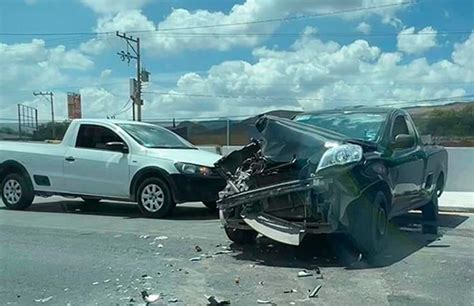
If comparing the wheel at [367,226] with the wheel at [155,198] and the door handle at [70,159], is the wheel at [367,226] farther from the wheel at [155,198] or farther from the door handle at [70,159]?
the door handle at [70,159]

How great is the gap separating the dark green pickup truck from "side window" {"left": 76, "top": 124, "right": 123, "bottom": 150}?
3.47 metres

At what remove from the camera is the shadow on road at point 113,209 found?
984cm

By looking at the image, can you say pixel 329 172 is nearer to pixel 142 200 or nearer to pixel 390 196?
pixel 390 196

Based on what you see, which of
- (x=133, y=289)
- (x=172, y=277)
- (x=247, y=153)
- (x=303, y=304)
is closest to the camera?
(x=303, y=304)

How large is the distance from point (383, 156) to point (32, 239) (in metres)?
4.74

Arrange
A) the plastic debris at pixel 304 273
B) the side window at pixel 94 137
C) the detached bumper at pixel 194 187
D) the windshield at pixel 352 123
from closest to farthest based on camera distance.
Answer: the plastic debris at pixel 304 273 < the windshield at pixel 352 123 < the detached bumper at pixel 194 187 < the side window at pixel 94 137

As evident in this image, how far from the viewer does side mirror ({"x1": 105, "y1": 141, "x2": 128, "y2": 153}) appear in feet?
32.3

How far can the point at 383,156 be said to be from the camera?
6.71 m

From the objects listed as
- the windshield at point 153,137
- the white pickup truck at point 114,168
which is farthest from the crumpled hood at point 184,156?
the windshield at point 153,137

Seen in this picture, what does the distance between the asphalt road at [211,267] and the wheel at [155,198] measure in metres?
0.64

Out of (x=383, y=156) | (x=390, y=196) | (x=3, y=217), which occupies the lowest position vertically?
(x=3, y=217)

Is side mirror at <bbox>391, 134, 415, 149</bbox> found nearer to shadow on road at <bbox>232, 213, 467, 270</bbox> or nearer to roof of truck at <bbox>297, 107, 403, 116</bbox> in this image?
roof of truck at <bbox>297, 107, 403, 116</bbox>

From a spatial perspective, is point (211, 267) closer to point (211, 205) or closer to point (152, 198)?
point (152, 198)

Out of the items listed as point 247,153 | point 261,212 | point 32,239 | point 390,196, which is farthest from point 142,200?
point 390,196
